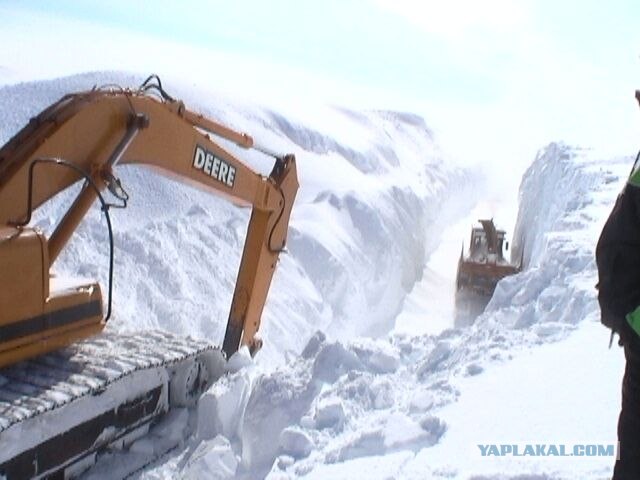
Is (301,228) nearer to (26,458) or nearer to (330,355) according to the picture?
(330,355)

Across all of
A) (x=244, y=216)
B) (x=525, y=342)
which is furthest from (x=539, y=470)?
(x=244, y=216)

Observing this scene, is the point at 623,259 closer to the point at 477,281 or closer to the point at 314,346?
the point at 314,346

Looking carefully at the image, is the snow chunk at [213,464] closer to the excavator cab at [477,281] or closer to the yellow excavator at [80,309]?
the yellow excavator at [80,309]

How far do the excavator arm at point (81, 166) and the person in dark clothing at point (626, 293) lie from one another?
3088mm

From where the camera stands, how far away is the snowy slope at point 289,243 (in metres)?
10.9

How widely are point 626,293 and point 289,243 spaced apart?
36.9ft

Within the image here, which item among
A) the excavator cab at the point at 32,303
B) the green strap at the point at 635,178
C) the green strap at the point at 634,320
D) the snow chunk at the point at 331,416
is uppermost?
the green strap at the point at 635,178

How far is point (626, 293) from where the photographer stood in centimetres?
260

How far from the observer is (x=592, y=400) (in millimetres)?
4426

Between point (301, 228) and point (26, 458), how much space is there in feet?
33.8

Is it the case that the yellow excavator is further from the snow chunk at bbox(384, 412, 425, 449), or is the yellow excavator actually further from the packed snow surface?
the snow chunk at bbox(384, 412, 425, 449)

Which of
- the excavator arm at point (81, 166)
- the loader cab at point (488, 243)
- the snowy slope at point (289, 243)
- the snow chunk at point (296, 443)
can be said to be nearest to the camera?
the excavator arm at point (81, 166)

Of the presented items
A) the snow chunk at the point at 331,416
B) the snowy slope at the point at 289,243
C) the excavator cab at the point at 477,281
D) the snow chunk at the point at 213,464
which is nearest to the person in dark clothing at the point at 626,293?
the snow chunk at the point at 331,416

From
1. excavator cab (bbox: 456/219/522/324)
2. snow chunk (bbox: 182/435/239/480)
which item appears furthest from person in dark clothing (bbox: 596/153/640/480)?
excavator cab (bbox: 456/219/522/324)
